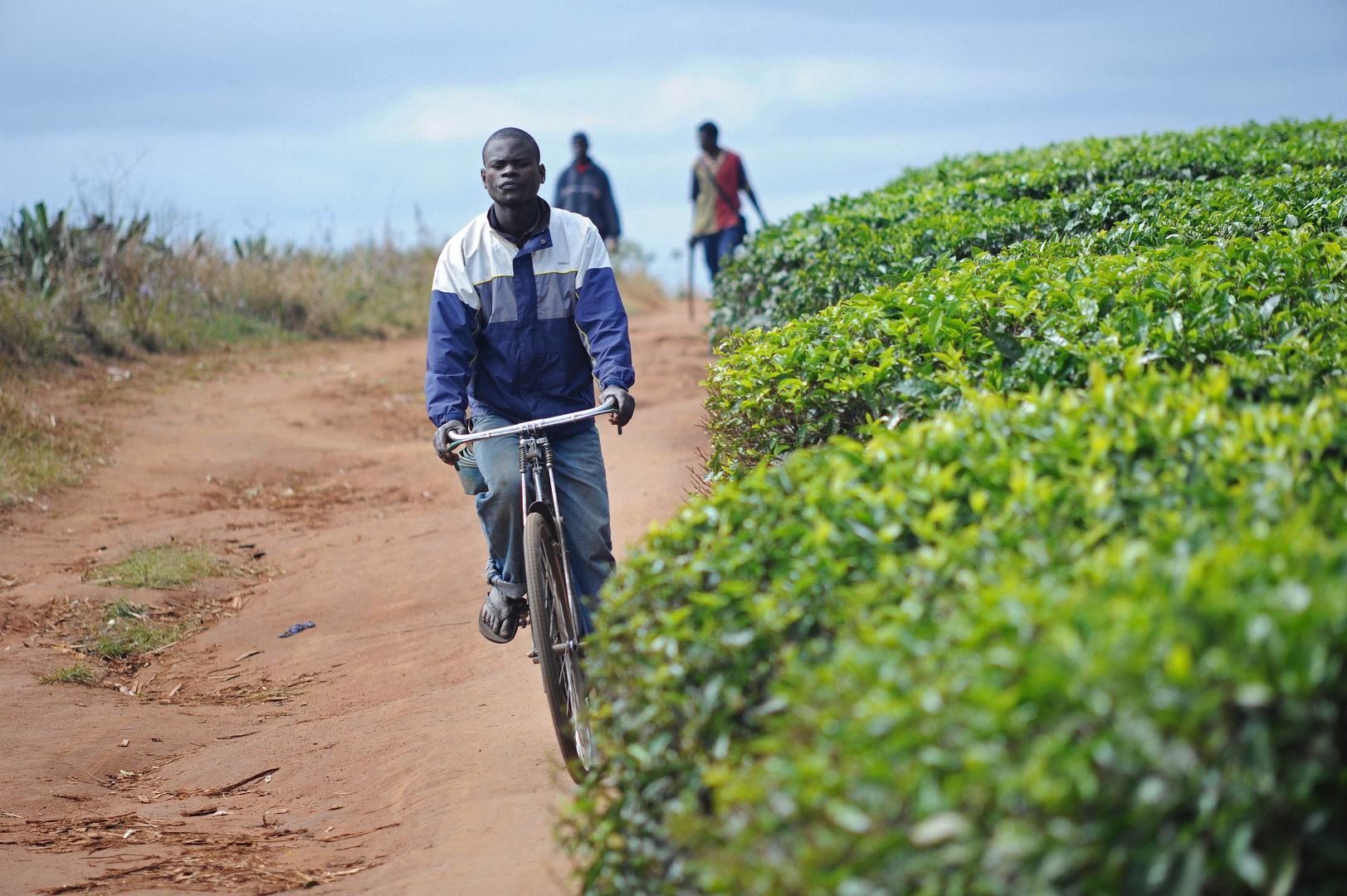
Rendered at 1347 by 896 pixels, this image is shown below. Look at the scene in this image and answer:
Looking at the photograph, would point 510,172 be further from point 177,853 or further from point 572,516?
point 177,853

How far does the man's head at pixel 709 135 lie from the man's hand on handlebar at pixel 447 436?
9575 mm

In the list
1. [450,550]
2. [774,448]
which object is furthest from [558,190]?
[774,448]

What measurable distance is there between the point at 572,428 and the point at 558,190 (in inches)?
442

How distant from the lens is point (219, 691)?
5.88m

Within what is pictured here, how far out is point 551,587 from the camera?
4230 millimetres

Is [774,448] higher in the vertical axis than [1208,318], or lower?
lower

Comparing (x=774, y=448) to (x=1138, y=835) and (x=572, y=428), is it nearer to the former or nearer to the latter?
(x=572, y=428)

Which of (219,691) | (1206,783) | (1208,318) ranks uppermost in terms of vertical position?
(1208,318)

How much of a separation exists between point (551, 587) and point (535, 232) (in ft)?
4.81

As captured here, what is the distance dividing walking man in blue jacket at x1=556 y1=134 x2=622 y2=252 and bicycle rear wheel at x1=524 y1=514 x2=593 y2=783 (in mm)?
10967

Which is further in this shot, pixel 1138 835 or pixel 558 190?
pixel 558 190

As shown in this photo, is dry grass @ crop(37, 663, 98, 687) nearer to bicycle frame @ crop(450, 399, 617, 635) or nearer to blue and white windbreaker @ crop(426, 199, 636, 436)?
blue and white windbreaker @ crop(426, 199, 636, 436)

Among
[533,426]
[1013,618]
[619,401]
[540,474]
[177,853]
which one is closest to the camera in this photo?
[1013,618]

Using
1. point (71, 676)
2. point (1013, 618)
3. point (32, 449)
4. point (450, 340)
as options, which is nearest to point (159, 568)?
point (71, 676)
